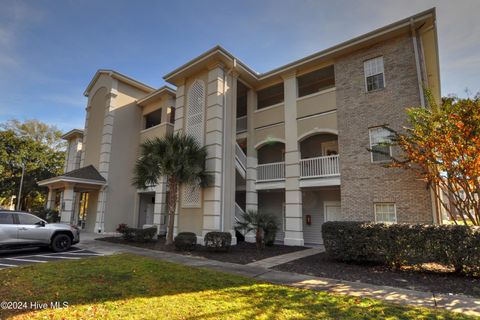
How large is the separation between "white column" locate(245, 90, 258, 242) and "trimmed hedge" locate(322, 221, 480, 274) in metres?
6.77

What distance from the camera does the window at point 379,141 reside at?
12828 mm

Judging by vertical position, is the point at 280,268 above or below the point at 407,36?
below

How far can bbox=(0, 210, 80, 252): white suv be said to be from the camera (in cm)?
1077

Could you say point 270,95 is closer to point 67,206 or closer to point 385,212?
point 385,212

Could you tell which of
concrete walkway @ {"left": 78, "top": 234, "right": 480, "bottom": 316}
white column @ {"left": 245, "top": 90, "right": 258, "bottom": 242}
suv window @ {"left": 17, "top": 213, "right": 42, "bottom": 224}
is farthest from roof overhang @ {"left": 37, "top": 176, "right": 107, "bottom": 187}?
concrete walkway @ {"left": 78, "top": 234, "right": 480, "bottom": 316}

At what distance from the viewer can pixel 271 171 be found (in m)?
16.9

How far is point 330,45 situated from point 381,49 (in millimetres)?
2518

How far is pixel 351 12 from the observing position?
11398 millimetres

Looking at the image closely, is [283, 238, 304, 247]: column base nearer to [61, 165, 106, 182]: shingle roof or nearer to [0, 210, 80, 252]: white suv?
[0, 210, 80, 252]: white suv

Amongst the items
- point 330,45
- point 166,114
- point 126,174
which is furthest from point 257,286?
point 126,174

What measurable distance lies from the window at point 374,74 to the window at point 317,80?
2.17m

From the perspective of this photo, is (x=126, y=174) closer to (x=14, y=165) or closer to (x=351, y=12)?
(x=351, y=12)

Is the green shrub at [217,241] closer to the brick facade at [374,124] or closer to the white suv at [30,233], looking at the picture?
the brick facade at [374,124]

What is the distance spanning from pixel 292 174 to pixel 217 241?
5906 mm
